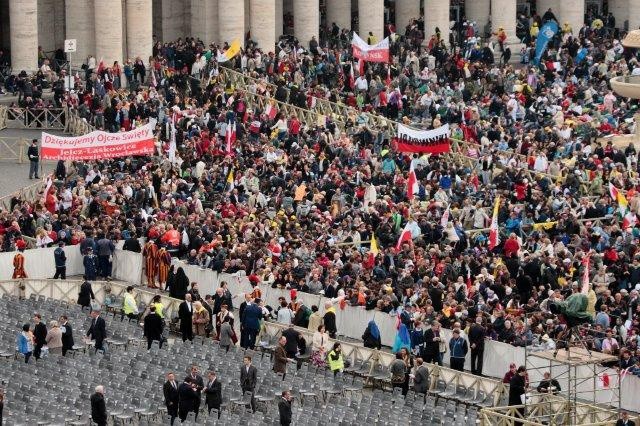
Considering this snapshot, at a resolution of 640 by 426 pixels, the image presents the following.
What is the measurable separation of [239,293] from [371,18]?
3977 centimetres

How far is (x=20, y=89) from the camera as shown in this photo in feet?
292

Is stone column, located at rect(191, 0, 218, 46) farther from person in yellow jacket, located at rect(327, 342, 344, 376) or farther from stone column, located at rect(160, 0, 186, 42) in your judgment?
person in yellow jacket, located at rect(327, 342, 344, 376)

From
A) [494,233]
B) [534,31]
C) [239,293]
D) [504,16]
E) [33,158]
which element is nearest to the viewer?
[239,293]

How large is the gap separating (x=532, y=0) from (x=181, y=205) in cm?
5027

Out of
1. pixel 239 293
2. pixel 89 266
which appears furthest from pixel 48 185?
pixel 239 293

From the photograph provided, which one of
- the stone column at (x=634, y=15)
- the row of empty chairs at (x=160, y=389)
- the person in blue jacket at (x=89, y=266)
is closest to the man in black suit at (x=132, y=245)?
the person in blue jacket at (x=89, y=266)

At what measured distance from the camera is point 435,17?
347 feet

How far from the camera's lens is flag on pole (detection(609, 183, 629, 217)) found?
244 feet

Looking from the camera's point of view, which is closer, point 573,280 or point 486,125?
point 573,280

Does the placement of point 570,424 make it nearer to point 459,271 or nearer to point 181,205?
point 459,271

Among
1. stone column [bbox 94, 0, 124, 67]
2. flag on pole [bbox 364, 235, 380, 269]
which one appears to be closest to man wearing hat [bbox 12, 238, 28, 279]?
flag on pole [bbox 364, 235, 380, 269]

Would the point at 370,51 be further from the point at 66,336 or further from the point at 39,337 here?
A: the point at 39,337

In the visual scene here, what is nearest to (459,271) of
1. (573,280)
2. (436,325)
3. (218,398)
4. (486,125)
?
(573,280)

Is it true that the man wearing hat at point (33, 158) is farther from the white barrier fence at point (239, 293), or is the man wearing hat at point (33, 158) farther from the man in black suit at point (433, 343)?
the man in black suit at point (433, 343)
